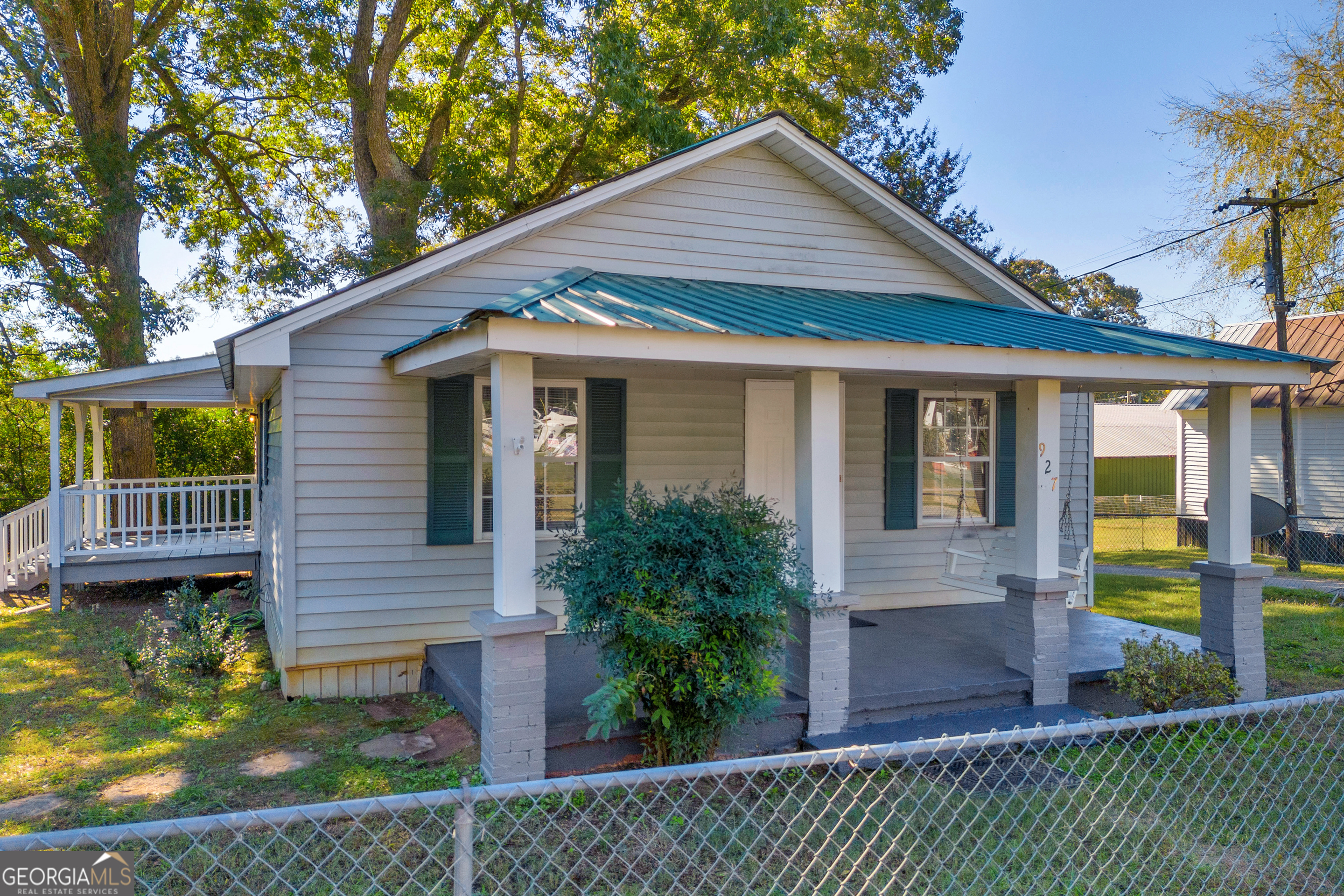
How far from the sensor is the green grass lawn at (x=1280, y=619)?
722cm

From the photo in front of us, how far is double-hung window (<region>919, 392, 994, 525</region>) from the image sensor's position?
8.77 metres

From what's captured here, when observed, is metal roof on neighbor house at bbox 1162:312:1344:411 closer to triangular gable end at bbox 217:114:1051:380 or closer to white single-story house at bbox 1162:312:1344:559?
white single-story house at bbox 1162:312:1344:559

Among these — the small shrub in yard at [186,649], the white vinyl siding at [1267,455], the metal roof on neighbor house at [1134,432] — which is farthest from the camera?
the metal roof on neighbor house at [1134,432]

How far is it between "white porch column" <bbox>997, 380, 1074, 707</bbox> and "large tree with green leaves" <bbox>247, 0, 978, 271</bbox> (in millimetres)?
9650

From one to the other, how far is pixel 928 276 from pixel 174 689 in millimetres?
7953

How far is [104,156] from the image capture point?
1325 cm

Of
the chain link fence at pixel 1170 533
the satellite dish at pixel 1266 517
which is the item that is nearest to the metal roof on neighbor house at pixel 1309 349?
the chain link fence at pixel 1170 533

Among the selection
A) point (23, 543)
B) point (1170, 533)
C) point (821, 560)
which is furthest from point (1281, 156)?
point (23, 543)

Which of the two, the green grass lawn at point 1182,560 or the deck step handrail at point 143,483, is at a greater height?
the deck step handrail at point 143,483

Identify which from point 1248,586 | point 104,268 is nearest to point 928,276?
point 1248,586

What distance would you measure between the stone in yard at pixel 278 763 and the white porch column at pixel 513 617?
1356 millimetres

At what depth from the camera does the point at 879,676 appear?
594 centimetres

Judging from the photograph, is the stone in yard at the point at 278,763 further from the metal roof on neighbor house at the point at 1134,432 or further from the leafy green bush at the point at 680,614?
the metal roof on neighbor house at the point at 1134,432

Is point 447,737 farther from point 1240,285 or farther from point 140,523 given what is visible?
point 1240,285
